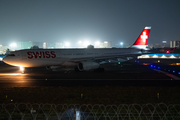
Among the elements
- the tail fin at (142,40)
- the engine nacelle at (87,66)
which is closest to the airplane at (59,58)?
the engine nacelle at (87,66)

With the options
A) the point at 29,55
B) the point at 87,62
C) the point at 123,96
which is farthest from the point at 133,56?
the point at 123,96

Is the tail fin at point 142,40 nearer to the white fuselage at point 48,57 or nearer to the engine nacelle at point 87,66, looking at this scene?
the white fuselage at point 48,57

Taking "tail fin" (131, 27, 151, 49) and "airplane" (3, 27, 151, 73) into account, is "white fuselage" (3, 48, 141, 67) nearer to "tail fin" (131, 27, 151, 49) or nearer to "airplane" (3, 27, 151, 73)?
"airplane" (3, 27, 151, 73)

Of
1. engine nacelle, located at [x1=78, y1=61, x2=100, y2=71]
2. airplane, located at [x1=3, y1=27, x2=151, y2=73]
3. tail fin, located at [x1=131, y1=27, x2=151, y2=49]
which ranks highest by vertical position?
tail fin, located at [x1=131, y1=27, x2=151, y2=49]

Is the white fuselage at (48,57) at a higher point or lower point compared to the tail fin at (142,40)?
lower

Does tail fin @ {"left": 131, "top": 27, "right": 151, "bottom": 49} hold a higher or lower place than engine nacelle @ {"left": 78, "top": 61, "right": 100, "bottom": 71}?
higher

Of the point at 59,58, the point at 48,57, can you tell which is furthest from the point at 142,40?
the point at 48,57

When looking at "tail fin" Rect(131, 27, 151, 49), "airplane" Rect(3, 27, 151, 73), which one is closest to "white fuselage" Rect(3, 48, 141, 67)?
"airplane" Rect(3, 27, 151, 73)

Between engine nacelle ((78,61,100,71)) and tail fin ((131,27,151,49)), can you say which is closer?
engine nacelle ((78,61,100,71))

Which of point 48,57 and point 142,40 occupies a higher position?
point 142,40

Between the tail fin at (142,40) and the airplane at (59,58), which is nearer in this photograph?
the airplane at (59,58)

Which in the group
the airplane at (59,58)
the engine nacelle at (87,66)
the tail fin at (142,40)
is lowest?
the engine nacelle at (87,66)

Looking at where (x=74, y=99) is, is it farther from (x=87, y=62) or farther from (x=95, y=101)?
(x=87, y=62)

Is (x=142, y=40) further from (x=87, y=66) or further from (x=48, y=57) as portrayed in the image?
(x=48, y=57)
